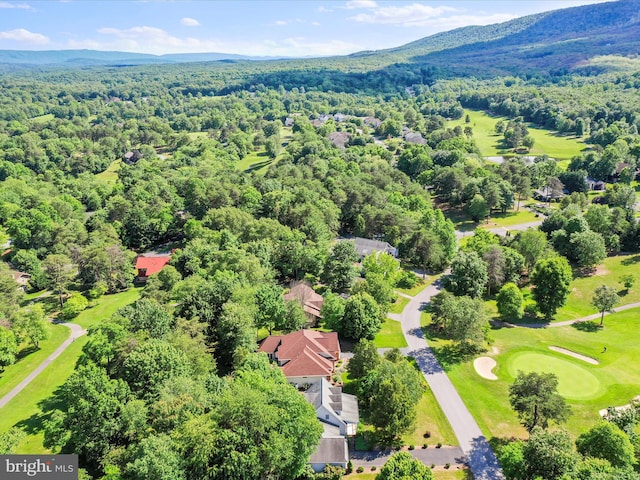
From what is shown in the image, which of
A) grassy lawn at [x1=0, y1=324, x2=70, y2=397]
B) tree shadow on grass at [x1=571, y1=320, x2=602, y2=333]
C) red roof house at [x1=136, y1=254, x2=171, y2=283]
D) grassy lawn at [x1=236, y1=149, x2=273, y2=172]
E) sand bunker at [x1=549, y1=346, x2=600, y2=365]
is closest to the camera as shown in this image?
grassy lawn at [x1=0, y1=324, x2=70, y2=397]

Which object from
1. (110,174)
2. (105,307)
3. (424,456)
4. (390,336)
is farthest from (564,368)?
(110,174)

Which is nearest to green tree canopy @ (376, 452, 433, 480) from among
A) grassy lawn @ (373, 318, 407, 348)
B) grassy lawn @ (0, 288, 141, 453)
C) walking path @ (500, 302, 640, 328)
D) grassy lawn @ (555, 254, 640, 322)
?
grassy lawn @ (373, 318, 407, 348)

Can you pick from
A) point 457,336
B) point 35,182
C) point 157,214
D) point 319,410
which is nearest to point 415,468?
point 319,410

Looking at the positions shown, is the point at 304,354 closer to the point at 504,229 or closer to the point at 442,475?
the point at 442,475

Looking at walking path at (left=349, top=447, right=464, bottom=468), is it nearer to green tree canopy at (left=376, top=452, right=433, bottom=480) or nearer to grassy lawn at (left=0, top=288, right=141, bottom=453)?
green tree canopy at (left=376, top=452, right=433, bottom=480)

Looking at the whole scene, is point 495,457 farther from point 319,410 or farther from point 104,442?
point 104,442
